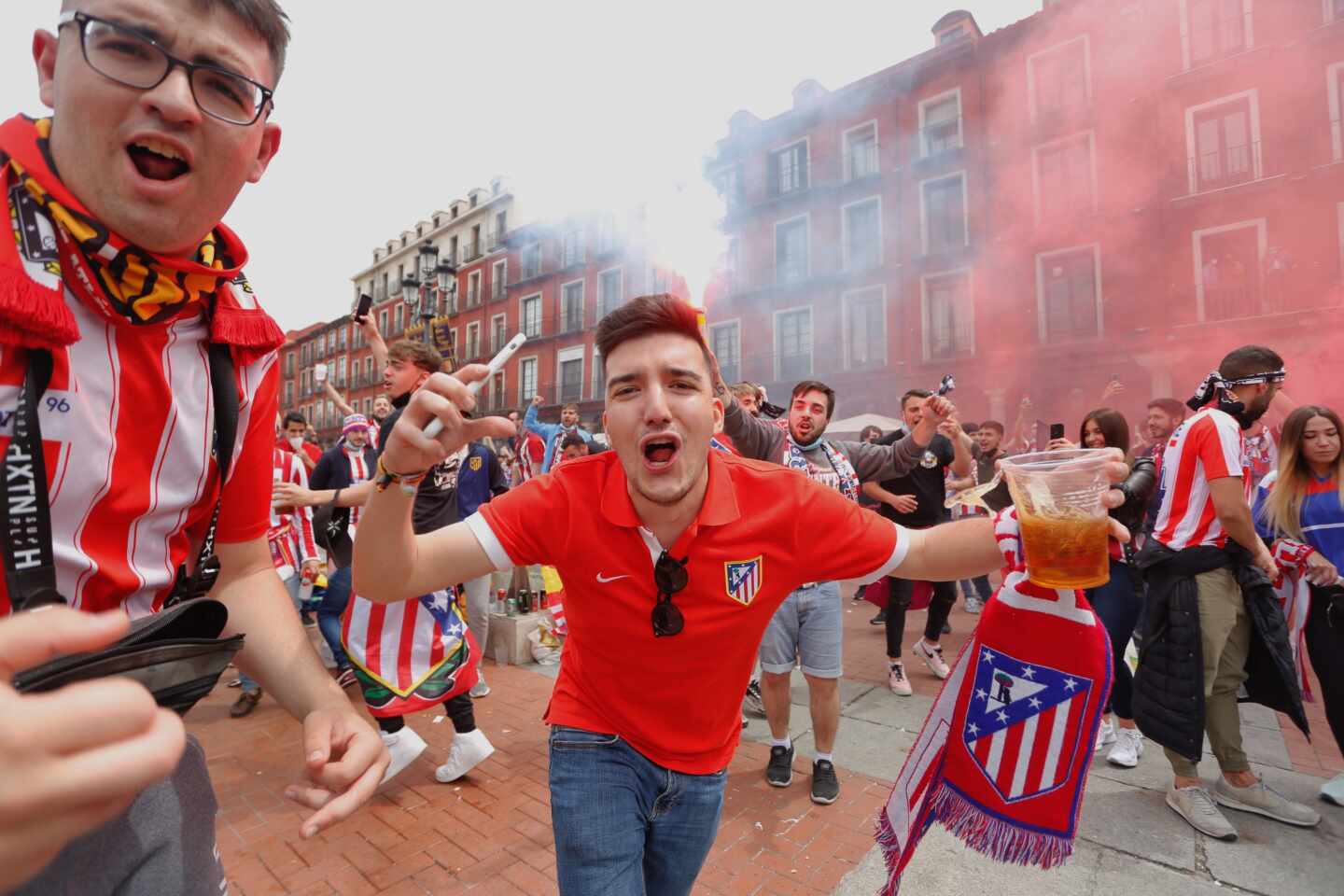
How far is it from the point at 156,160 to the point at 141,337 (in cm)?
31

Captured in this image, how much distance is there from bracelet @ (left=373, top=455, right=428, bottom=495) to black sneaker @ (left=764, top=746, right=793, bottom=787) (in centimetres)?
312

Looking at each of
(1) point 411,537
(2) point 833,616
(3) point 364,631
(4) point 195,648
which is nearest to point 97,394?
(4) point 195,648

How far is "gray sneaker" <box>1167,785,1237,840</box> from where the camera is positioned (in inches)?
126

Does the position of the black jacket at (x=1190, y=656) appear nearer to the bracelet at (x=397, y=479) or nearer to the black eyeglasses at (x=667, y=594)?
the black eyeglasses at (x=667, y=594)

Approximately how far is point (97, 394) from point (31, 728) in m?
0.92

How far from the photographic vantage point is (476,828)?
3.41 metres

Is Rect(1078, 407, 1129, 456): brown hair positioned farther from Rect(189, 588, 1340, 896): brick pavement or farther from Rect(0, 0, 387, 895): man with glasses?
Rect(0, 0, 387, 895): man with glasses

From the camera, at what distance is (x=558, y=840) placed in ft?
6.10

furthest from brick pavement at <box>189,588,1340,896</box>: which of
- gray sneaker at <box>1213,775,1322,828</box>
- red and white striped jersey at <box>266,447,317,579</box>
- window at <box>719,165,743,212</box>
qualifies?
window at <box>719,165,743,212</box>

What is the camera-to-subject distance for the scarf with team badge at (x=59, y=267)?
98 centimetres

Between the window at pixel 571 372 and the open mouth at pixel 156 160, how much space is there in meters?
30.4

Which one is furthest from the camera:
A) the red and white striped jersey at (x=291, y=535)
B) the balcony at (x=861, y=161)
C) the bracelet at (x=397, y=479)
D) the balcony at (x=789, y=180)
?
the balcony at (x=789, y=180)

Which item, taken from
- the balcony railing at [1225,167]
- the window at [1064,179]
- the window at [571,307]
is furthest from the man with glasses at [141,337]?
the window at [571,307]

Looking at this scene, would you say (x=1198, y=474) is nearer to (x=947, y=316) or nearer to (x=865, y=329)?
(x=947, y=316)
